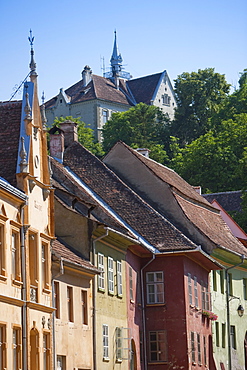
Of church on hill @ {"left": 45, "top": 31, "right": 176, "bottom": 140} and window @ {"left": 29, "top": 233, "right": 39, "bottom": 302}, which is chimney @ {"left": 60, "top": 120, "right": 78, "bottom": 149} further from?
church on hill @ {"left": 45, "top": 31, "right": 176, "bottom": 140}

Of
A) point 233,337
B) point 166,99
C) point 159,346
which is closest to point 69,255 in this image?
point 159,346

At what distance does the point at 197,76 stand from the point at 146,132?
31.0ft

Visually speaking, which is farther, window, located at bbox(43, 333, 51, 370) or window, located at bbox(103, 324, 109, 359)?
window, located at bbox(103, 324, 109, 359)

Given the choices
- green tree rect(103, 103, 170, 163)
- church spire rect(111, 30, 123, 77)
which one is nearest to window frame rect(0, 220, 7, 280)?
green tree rect(103, 103, 170, 163)

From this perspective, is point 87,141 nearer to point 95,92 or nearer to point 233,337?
point 95,92

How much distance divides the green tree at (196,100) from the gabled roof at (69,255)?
90.7m

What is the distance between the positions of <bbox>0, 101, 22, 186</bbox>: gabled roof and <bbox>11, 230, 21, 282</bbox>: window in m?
1.67

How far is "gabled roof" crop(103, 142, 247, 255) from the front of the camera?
48156 mm

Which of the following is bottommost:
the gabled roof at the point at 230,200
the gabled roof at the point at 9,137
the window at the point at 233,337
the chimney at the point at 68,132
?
the window at the point at 233,337

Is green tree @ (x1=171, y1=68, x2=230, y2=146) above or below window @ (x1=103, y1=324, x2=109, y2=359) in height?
above

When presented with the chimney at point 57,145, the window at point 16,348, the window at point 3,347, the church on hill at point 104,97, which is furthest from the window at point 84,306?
the church on hill at point 104,97

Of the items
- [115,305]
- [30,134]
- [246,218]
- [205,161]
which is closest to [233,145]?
[205,161]

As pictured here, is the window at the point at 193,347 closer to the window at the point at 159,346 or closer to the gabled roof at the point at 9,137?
the window at the point at 159,346

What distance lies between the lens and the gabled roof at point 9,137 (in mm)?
29906
